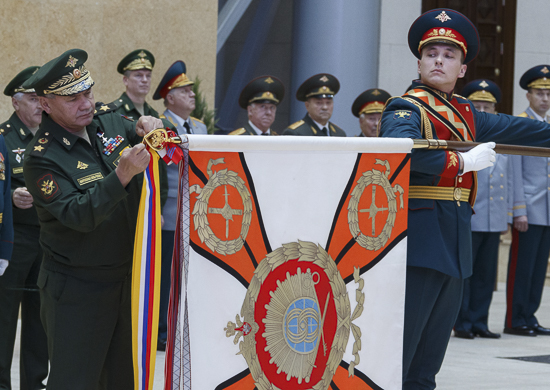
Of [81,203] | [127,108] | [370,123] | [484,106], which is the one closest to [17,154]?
[127,108]

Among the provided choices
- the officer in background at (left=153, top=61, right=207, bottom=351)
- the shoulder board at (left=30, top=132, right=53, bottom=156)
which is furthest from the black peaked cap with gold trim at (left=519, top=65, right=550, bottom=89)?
the shoulder board at (left=30, top=132, right=53, bottom=156)

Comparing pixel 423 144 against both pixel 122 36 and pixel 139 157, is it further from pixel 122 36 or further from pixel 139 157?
pixel 122 36

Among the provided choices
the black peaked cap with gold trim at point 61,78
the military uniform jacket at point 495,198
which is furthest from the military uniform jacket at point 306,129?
the black peaked cap with gold trim at point 61,78

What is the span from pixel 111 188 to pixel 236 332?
2.22 ft

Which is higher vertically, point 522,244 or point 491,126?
point 491,126

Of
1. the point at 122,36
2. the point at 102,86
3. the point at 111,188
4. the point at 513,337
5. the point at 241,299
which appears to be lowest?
the point at 513,337

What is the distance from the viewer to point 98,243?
10.3 feet

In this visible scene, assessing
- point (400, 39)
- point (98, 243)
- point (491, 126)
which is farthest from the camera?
point (400, 39)

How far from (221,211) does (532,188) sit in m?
4.77

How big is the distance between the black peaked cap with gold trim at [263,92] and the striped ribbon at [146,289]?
3902 millimetres

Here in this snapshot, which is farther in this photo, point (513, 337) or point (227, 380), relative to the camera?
point (513, 337)

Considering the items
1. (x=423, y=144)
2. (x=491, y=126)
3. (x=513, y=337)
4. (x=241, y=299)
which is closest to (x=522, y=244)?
(x=513, y=337)

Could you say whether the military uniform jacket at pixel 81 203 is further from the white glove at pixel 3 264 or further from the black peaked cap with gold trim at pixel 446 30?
the black peaked cap with gold trim at pixel 446 30

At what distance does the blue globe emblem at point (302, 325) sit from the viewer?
3.05m
